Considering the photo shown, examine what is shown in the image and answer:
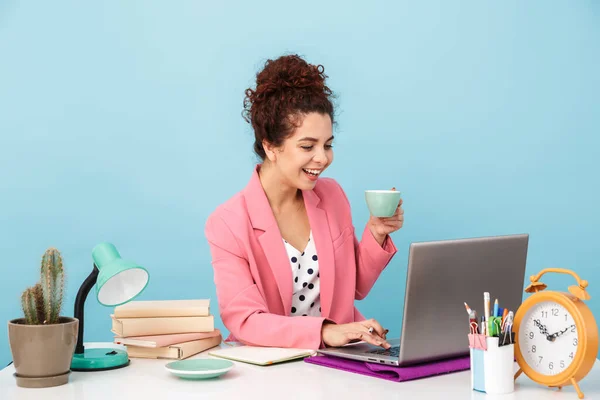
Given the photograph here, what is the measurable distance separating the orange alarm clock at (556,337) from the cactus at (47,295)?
109cm

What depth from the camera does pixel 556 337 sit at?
1790mm

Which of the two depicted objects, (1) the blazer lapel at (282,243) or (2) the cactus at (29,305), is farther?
(1) the blazer lapel at (282,243)

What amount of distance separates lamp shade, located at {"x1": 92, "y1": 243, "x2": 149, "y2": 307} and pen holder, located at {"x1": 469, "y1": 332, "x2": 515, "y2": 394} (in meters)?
0.83

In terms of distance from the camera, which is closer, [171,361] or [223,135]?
[171,361]

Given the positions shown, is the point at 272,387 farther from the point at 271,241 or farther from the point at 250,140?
the point at 250,140

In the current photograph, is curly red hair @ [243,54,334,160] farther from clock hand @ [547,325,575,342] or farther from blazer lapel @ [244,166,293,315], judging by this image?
clock hand @ [547,325,575,342]

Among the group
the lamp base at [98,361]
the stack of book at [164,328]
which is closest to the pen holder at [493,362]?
the stack of book at [164,328]

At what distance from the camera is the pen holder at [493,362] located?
1741 millimetres

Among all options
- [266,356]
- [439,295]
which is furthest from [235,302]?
[439,295]

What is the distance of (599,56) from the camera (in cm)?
411

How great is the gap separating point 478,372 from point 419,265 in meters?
0.27

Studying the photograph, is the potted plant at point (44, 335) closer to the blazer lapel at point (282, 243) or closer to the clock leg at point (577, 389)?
the blazer lapel at point (282, 243)

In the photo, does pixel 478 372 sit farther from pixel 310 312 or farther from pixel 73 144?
pixel 73 144

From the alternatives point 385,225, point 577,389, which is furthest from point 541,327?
point 385,225
